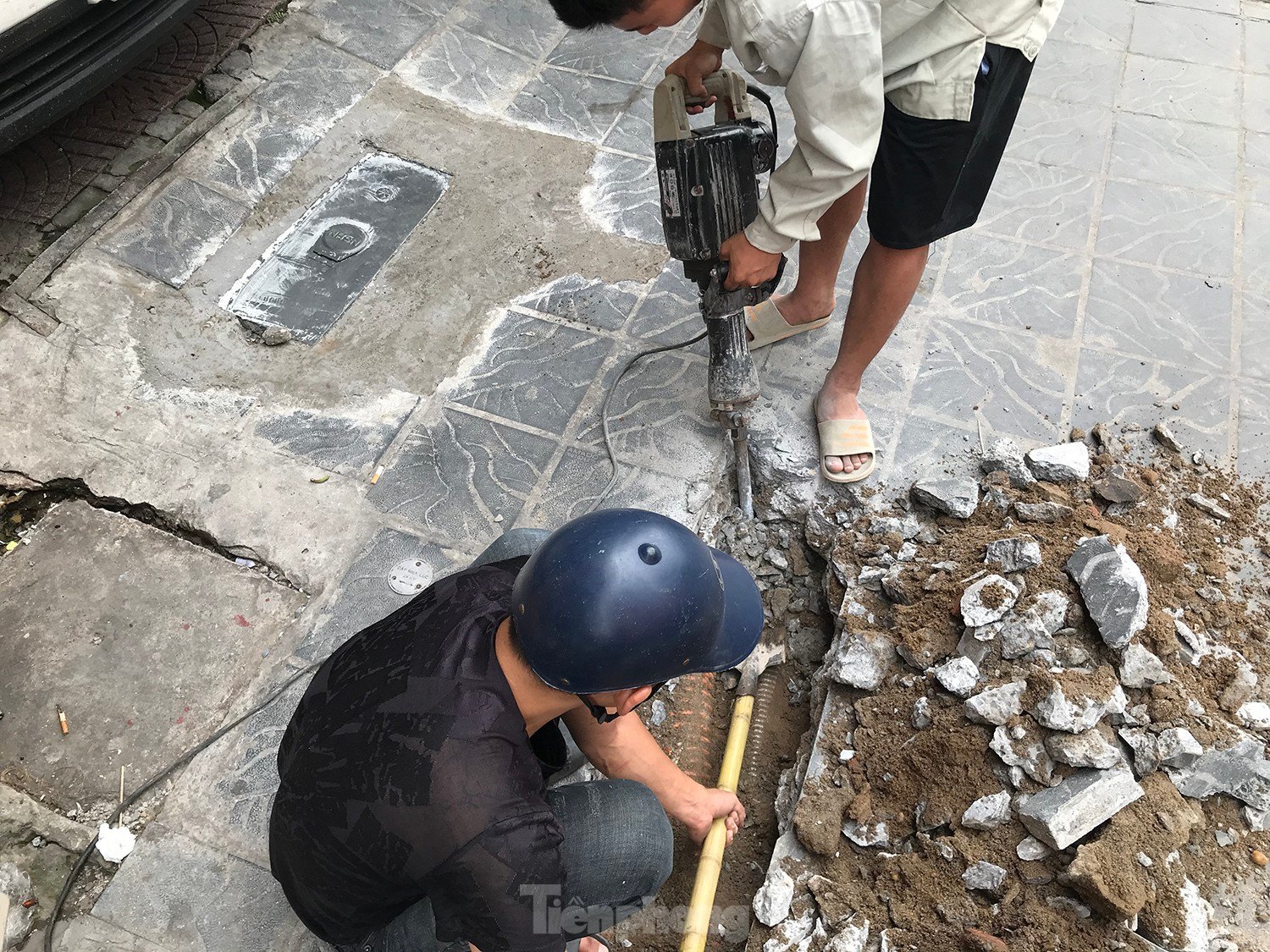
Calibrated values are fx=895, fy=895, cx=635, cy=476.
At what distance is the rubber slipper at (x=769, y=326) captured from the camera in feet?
10.7

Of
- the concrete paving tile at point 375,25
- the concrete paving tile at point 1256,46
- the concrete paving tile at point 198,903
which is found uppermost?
the concrete paving tile at point 375,25

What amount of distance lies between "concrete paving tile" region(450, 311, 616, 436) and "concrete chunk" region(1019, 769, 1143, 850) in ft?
5.86

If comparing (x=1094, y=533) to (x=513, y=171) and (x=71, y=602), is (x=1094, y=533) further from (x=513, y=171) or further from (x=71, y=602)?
(x=71, y=602)

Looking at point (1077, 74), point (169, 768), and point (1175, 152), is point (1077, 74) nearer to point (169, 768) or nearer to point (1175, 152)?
point (1175, 152)

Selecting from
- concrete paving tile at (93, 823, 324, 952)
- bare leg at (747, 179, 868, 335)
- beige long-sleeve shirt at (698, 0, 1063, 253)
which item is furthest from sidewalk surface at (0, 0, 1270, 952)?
beige long-sleeve shirt at (698, 0, 1063, 253)

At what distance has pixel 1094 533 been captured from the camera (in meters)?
2.55

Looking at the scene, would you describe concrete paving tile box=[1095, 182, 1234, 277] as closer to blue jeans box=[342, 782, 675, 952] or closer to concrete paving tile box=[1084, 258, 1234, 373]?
concrete paving tile box=[1084, 258, 1234, 373]

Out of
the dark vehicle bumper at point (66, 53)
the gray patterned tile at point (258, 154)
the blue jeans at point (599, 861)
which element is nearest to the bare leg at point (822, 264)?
the blue jeans at point (599, 861)

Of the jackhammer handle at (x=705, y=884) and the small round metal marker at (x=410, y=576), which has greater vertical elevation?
the small round metal marker at (x=410, y=576)

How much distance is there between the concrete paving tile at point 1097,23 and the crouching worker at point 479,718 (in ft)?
13.8

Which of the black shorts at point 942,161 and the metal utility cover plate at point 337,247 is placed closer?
the black shorts at point 942,161

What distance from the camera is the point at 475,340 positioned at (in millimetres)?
3285

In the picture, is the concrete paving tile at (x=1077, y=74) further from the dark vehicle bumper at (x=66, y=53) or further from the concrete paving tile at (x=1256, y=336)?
the dark vehicle bumper at (x=66, y=53)

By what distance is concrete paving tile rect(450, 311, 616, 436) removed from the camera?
10.1 ft
